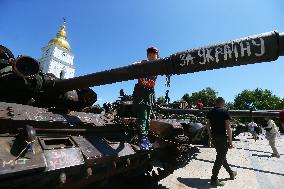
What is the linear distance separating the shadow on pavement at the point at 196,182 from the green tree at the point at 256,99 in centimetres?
8326

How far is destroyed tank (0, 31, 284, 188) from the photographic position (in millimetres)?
2855

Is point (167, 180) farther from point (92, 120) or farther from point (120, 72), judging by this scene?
point (120, 72)

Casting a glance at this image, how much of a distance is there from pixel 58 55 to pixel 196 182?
6160 cm

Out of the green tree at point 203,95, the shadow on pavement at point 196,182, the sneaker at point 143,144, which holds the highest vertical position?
the green tree at point 203,95

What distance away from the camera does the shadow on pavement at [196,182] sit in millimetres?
5695

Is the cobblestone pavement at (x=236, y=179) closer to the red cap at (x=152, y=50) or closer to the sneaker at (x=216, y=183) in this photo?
the sneaker at (x=216, y=183)

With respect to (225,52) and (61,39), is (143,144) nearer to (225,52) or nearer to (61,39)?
(225,52)

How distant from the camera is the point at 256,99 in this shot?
8975cm

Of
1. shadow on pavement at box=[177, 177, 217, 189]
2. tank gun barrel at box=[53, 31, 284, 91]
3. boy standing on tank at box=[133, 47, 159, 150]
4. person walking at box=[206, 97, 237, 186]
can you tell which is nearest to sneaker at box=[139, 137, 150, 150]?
boy standing on tank at box=[133, 47, 159, 150]

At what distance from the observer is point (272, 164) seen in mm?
8742

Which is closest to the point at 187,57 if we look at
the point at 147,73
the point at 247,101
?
the point at 147,73

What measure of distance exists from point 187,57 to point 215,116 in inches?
125

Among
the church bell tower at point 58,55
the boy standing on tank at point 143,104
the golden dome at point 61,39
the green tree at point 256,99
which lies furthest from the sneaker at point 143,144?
the green tree at point 256,99

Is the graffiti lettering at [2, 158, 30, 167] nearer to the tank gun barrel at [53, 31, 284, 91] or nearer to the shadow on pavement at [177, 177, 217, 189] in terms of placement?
the tank gun barrel at [53, 31, 284, 91]
